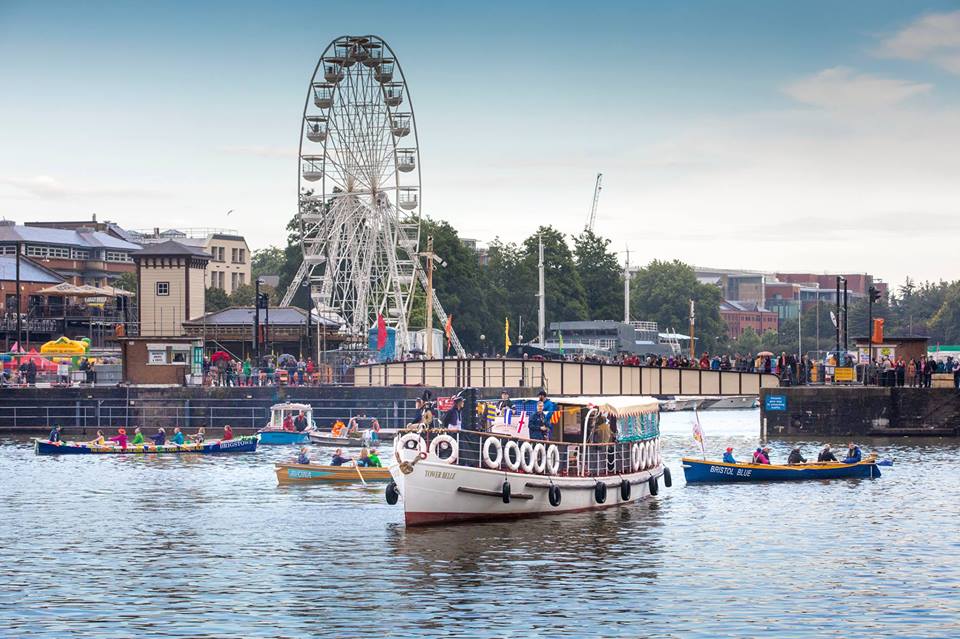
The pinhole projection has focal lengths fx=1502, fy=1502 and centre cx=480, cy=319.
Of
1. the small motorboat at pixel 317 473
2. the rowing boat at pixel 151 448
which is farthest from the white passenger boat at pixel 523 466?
the rowing boat at pixel 151 448

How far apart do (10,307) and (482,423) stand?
338ft

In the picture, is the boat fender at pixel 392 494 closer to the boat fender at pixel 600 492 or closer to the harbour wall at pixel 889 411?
the boat fender at pixel 600 492

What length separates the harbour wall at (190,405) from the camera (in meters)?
95.2

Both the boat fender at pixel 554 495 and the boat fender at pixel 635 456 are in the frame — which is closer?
the boat fender at pixel 554 495

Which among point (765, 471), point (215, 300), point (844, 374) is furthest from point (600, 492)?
point (215, 300)

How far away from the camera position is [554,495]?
169 feet

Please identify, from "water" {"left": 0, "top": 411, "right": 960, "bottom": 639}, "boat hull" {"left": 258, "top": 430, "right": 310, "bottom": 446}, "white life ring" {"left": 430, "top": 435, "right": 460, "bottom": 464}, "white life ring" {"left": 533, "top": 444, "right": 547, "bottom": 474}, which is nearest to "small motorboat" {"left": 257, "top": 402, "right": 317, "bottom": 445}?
"boat hull" {"left": 258, "top": 430, "right": 310, "bottom": 446}

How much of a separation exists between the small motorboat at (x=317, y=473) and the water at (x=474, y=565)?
43.7 inches

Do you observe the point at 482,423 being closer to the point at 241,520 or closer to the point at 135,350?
the point at 241,520

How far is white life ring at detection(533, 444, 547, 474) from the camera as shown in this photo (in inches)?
1994

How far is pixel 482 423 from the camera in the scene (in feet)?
175

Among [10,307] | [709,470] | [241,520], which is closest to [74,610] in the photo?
[241,520]

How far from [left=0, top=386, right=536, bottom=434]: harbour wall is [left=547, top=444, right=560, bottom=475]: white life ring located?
42.8 m

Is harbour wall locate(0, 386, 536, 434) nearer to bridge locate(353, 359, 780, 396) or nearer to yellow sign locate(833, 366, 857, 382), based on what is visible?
bridge locate(353, 359, 780, 396)
